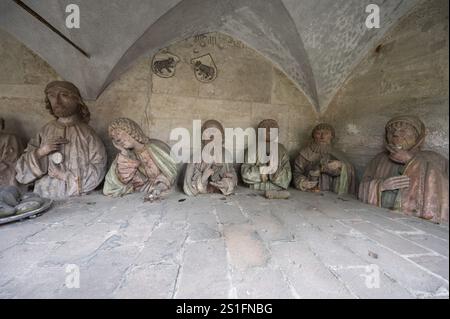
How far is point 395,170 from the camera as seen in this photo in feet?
8.73

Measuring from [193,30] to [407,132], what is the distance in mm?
4307

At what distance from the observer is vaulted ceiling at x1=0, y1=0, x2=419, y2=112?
2.92 meters

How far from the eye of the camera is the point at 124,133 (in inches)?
113

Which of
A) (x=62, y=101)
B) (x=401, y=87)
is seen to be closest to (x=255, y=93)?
(x=401, y=87)

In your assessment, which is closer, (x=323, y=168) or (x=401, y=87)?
(x=401, y=87)

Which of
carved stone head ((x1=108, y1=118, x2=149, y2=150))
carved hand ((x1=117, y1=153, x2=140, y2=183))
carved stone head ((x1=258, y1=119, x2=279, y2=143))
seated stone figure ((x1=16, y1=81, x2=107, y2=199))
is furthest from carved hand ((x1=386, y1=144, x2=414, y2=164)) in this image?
seated stone figure ((x1=16, y1=81, x2=107, y2=199))

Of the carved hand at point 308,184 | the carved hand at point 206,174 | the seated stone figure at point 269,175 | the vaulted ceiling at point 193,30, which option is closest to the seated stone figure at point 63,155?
the vaulted ceiling at point 193,30

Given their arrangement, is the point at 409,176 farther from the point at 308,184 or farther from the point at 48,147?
the point at 48,147

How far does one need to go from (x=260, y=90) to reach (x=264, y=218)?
3258 millimetres

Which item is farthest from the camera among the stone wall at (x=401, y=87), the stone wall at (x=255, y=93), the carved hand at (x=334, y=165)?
the carved hand at (x=334, y=165)

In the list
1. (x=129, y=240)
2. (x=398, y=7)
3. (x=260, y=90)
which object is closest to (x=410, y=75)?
(x=398, y=7)

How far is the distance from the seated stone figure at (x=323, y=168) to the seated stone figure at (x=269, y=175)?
0.36 m

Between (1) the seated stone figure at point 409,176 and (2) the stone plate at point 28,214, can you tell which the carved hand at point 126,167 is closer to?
(2) the stone plate at point 28,214

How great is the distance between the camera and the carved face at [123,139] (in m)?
2.87
